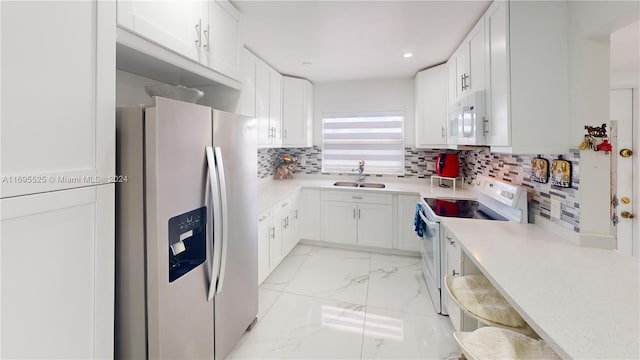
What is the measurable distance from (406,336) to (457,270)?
62 cm

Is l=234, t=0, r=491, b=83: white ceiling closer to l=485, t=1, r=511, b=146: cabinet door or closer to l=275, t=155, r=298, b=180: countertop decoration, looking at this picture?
l=485, t=1, r=511, b=146: cabinet door

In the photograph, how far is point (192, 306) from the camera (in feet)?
4.25

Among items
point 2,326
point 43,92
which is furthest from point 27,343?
point 43,92

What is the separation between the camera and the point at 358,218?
335cm

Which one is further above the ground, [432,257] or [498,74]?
[498,74]

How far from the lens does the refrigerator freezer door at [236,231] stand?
1510 millimetres

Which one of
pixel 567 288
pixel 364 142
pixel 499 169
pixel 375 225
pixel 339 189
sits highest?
pixel 364 142

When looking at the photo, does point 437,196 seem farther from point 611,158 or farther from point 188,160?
point 188,160

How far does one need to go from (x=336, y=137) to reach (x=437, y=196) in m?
1.85

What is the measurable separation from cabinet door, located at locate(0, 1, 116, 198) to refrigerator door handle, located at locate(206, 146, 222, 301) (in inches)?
16.4

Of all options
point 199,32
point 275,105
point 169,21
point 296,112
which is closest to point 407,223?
point 296,112

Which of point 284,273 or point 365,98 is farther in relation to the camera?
point 365,98

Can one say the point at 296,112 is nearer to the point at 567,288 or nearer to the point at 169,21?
the point at 169,21

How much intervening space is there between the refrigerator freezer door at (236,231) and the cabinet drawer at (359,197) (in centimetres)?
167
